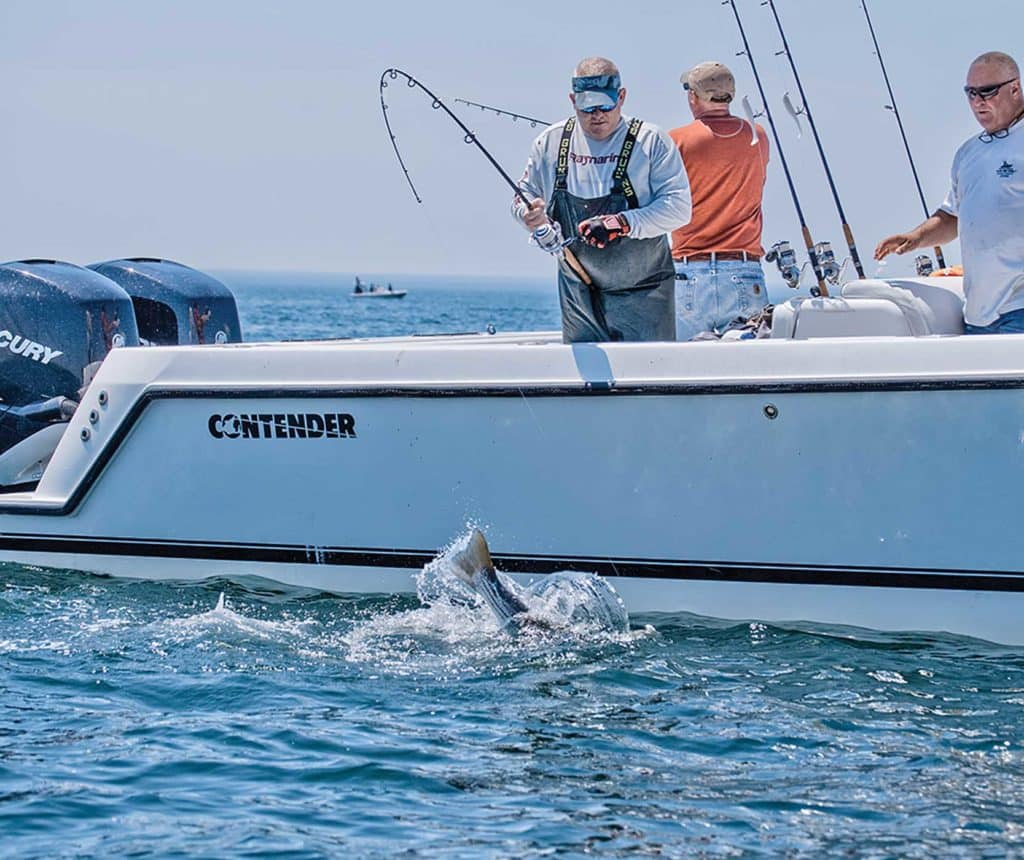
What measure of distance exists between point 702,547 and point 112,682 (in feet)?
6.85

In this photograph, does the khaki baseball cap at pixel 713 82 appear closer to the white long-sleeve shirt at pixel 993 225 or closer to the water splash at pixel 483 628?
the white long-sleeve shirt at pixel 993 225

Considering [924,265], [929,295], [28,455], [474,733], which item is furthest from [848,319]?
[28,455]

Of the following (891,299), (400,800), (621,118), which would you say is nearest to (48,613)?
(400,800)

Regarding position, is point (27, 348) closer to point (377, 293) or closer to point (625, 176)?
point (625, 176)

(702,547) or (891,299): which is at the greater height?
(891,299)

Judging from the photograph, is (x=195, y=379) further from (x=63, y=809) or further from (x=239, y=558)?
(x=63, y=809)

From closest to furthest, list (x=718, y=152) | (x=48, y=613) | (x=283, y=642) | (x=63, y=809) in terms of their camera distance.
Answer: (x=63, y=809), (x=283, y=642), (x=48, y=613), (x=718, y=152)

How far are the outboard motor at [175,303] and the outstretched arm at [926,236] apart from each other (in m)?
3.10

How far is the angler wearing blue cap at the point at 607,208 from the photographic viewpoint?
6031mm

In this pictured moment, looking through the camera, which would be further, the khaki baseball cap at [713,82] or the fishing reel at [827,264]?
the khaki baseball cap at [713,82]

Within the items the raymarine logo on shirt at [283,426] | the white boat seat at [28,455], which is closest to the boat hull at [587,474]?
the raymarine logo on shirt at [283,426]

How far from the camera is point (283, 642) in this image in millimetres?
5746

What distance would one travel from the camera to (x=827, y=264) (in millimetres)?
6266

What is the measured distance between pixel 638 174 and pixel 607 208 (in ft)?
0.57
